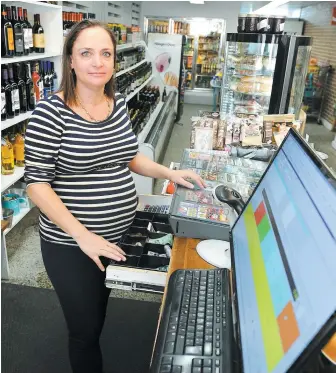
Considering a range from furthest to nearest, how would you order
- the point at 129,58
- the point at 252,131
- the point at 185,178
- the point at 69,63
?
the point at 129,58 → the point at 252,131 → the point at 185,178 → the point at 69,63

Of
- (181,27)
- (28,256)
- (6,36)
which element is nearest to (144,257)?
(28,256)

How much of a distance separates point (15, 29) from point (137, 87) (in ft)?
12.2

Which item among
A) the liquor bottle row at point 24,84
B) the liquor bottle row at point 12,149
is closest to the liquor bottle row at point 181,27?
the liquor bottle row at point 24,84

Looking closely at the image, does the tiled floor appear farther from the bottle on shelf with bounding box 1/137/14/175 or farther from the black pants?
the black pants

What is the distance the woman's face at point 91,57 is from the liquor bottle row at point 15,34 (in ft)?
5.87

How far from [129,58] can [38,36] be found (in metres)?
2.87

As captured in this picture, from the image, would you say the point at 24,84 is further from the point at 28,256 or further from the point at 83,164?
the point at 83,164

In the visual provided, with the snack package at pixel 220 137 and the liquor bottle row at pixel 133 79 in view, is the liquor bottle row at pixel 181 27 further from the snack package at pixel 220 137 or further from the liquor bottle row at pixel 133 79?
the snack package at pixel 220 137

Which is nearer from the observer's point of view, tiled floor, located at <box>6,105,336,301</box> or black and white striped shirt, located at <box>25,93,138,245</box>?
black and white striped shirt, located at <box>25,93,138,245</box>

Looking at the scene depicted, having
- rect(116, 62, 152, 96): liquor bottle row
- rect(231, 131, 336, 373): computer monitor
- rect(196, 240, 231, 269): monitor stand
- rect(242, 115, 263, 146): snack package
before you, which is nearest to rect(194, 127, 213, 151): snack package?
rect(242, 115, 263, 146): snack package

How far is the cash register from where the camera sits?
0.63 m

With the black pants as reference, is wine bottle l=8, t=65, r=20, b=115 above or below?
above

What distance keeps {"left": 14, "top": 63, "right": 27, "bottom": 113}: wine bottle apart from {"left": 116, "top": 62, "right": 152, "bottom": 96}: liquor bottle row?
6.98ft

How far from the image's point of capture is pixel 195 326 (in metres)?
0.99
